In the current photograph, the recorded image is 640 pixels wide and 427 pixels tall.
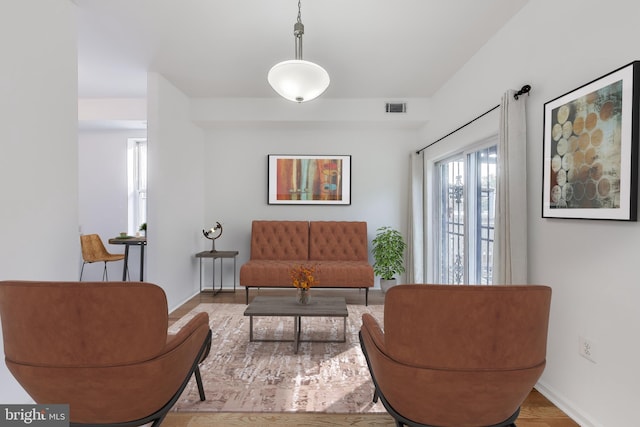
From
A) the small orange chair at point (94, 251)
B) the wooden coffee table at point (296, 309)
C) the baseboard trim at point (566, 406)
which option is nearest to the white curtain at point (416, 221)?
the wooden coffee table at point (296, 309)

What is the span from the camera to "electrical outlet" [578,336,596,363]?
1.89m

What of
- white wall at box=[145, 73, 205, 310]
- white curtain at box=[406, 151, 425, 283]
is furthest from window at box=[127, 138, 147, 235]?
white curtain at box=[406, 151, 425, 283]

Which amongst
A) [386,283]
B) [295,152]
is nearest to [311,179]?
[295,152]

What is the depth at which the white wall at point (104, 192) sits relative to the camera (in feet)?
17.7

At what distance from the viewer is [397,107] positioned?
4812 mm

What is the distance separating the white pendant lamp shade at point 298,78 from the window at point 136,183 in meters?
4.08

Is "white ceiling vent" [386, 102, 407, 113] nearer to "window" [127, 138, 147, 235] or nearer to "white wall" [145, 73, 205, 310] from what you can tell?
"white wall" [145, 73, 205, 310]

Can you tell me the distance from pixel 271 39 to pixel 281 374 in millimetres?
2961

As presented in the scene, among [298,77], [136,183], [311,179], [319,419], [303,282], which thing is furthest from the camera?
[136,183]

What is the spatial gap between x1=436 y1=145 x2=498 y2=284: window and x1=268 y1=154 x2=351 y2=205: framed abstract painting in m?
1.51

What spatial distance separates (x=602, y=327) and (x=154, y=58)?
4.42 metres

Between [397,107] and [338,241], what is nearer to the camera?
[397,107]

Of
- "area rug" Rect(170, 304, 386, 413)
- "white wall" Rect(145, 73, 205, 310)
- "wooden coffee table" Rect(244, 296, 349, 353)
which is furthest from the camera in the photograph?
"white wall" Rect(145, 73, 205, 310)

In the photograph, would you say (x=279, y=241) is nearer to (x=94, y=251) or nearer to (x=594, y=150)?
(x=94, y=251)
